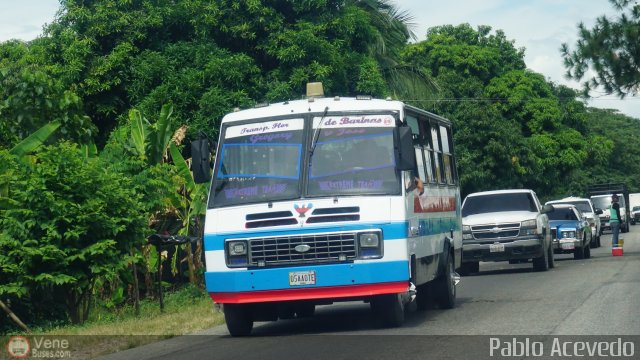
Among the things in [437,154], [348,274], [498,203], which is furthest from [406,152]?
[498,203]

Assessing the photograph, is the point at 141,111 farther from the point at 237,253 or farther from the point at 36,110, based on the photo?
the point at 237,253

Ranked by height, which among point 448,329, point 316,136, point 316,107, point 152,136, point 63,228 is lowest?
point 448,329

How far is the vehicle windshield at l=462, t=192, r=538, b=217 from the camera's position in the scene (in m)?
25.3

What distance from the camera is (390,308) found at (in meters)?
13.2

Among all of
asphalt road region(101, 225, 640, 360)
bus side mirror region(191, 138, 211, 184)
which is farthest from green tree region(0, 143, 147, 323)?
bus side mirror region(191, 138, 211, 184)

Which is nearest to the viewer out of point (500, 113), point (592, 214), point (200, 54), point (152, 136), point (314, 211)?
point (314, 211)

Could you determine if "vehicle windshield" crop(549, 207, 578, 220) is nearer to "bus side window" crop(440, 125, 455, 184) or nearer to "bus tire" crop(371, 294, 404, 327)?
"bus side window" crop(440, 125, 455, 184)

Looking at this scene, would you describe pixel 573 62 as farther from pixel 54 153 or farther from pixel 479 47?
pixel 479 47

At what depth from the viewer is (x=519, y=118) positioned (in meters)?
64.3

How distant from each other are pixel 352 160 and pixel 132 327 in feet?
12.5

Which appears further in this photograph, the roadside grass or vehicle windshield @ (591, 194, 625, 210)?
vehicle windshield @ (591, 194, 625, 210)

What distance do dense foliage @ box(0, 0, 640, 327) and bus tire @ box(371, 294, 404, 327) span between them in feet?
12.7

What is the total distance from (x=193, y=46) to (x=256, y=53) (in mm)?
1886

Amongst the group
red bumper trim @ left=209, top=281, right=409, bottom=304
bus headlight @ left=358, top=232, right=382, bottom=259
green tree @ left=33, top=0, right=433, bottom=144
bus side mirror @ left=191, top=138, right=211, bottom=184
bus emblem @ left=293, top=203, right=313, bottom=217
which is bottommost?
red bumper trim @ left=209, top=281, right=409, bottom=304
